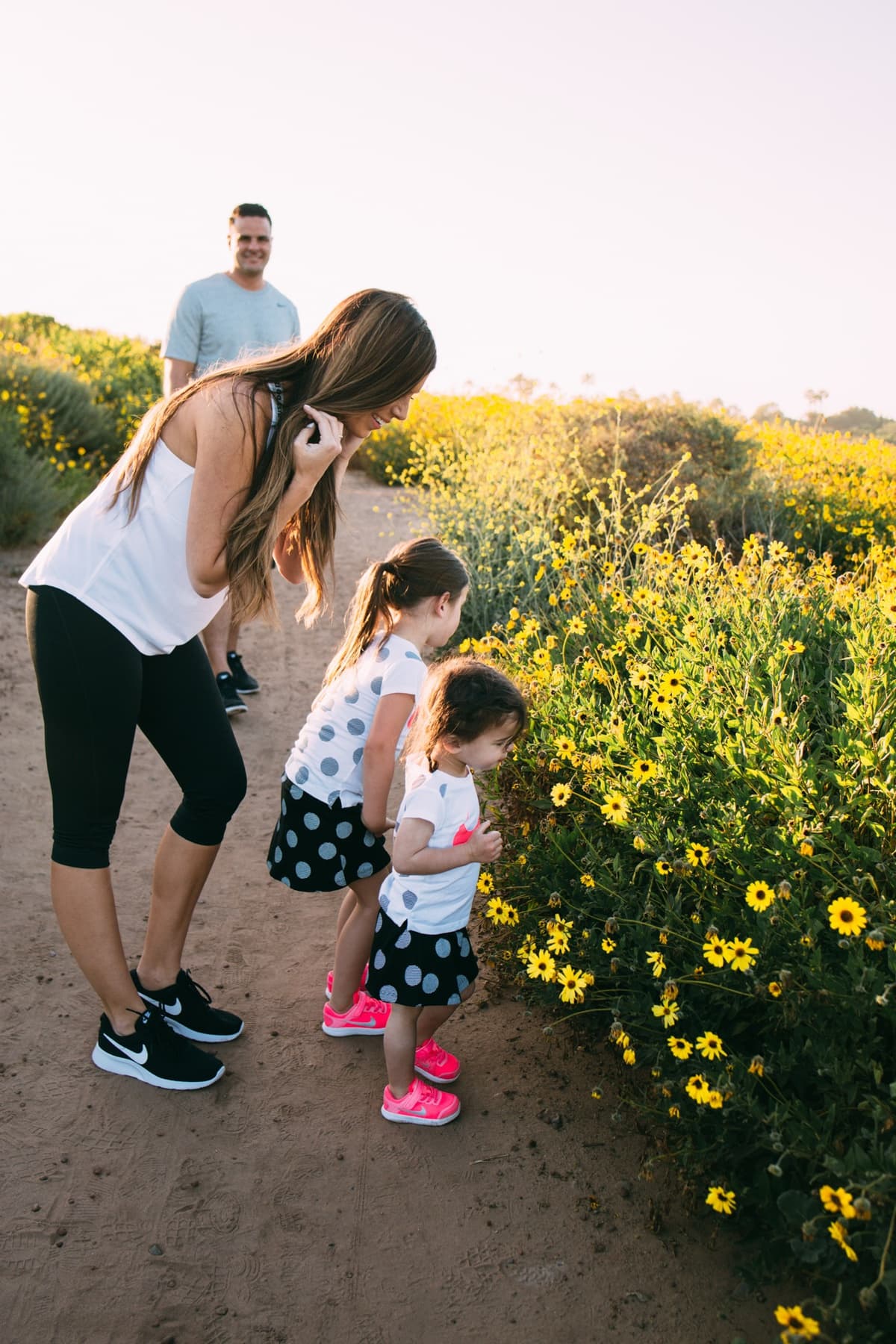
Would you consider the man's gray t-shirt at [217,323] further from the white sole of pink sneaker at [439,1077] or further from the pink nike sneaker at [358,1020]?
the white sole of pink sneaker at [439,1077]

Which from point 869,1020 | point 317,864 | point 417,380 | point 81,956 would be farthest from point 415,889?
point 417,380

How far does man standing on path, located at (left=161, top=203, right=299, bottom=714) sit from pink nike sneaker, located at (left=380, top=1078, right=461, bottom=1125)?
7.99ft

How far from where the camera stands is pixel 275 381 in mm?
2289

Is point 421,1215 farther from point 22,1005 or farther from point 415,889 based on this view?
point 22,1005

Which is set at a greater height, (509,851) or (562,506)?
(562,506)

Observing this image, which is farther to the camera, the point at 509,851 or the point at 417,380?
the point at 509,851

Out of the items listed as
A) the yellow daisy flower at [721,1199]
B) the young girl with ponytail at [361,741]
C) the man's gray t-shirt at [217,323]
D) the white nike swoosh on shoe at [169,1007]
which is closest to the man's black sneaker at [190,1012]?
the white nike swoosh on shoe at [169,1007]

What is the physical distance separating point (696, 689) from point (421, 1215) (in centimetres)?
143

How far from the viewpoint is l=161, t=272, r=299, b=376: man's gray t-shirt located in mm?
4555

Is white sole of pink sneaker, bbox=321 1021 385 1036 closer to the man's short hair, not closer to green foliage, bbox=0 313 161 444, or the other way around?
the man's short hair

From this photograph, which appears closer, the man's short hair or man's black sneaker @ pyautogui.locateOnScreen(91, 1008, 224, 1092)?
man's black sneaker @ pyautogui.locateOnScreen(91, 1008, 224, 1092)

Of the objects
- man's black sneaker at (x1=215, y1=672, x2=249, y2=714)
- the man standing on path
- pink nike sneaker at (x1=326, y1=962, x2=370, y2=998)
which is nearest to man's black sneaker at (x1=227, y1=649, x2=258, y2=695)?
man's black sneaker at (x1=215, y1=672, x2=249, y2=714)

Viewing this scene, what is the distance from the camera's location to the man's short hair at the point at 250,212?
181 inches

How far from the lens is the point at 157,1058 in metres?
2.55
